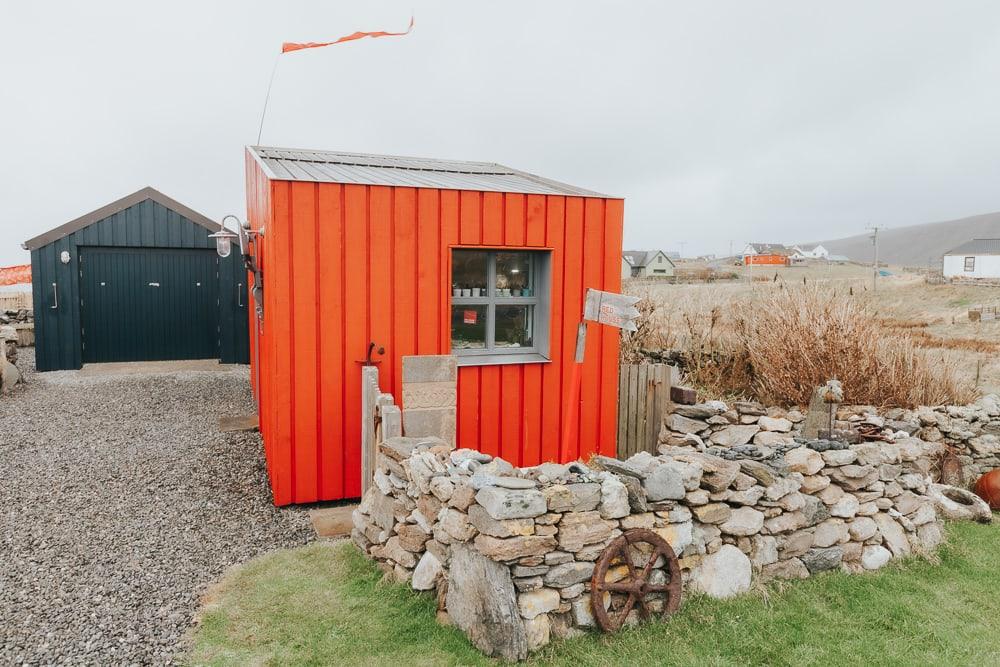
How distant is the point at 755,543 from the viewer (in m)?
4.38

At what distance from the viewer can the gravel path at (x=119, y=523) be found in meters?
3.86

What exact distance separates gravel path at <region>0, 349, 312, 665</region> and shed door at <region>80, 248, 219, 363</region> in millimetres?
3997

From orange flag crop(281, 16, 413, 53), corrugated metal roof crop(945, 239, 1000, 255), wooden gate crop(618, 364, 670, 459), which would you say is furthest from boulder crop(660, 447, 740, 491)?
corrugated metal roof crop(945, 239, 1000, 255)

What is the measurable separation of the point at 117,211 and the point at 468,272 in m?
10.3

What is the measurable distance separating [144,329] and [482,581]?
42.7ft

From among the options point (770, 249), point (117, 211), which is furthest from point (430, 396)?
point (770, 249)

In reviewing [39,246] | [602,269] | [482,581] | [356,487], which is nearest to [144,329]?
[39,246]

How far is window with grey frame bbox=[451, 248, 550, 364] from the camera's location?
21.8 feet

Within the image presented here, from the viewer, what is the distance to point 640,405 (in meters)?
7.64

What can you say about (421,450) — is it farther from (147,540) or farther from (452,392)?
(147,540)

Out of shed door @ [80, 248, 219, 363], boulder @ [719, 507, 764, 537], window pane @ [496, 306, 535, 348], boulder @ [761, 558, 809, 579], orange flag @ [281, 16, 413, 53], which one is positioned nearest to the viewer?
boulder @ [719, 507, 764, 537]

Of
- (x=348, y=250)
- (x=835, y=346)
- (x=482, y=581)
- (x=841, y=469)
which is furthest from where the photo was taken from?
(x=835, y=346)

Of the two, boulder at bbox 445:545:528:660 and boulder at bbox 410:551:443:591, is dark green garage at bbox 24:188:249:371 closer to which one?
boulder at bbox 410:551:443:591

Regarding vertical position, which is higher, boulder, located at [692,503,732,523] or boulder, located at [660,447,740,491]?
boulder, located at [660,447,740,491]
